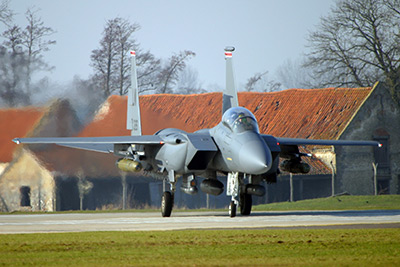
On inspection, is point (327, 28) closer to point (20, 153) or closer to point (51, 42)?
point (51, 42)

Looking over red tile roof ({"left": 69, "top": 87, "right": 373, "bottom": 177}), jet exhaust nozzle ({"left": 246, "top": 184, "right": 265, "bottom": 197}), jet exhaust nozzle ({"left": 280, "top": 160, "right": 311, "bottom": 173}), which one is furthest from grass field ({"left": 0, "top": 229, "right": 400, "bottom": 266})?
red tile roof ({"left": 69, "top": 87, "right": 373, "bottom": 177})

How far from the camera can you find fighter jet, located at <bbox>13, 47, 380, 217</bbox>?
2441 cm

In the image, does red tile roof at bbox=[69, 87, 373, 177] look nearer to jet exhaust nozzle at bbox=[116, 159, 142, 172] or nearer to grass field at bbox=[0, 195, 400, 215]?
grass field at bbox=[0, 195, 400, 215]

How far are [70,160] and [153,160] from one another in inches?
400

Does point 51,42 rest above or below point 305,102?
above

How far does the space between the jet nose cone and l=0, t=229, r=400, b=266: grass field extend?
4.38 meters

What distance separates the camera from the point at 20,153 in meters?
37.2

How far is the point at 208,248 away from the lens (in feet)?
51.3

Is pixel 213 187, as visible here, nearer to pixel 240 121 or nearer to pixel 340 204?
pixel 240 121

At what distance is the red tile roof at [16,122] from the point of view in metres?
38.2

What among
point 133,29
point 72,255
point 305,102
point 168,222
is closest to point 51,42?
point 133,29

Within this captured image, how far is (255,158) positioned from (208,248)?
829cm

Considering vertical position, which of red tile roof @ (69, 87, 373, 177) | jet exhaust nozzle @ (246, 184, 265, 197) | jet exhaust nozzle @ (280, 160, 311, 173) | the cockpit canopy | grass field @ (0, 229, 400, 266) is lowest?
grass field @ (0, 229, 400, 266)

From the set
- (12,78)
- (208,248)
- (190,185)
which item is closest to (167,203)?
(190,185)
